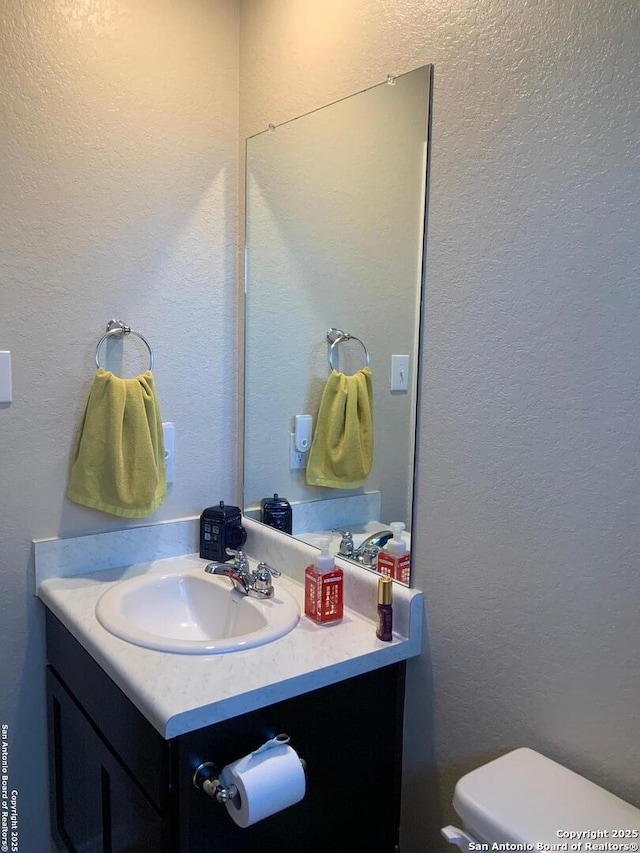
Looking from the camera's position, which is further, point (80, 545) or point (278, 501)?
point (278, 501)

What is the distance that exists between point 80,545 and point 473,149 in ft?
4.09

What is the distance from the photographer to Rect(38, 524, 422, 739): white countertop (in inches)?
41.7

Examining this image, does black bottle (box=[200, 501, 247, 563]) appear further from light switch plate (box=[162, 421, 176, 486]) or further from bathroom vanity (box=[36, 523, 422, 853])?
bathroom vanity (box=[36, 523, 422, 853])

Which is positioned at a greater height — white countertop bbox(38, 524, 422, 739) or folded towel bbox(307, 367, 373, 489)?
folded towel bbox(307, 367, 373, 489)

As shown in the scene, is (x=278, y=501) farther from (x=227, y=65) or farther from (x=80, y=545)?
(x=227, y=65)

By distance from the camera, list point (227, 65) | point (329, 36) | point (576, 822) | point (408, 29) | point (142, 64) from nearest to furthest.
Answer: point (576, 822)
point (408, 29)
point (329, 36)
point (142, 64)
point (227, 65)

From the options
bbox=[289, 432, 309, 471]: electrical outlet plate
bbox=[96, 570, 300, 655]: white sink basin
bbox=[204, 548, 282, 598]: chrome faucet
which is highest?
bbox=[289, 432, 309, 471]: electrical outlet plate

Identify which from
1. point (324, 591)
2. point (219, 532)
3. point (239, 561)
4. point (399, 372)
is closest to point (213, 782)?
point (324, 591)

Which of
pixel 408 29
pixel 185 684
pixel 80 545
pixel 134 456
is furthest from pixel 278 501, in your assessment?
pixel 408 29

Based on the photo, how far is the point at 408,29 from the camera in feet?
4.14

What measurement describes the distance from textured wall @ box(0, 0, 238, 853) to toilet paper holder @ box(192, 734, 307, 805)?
0.69m

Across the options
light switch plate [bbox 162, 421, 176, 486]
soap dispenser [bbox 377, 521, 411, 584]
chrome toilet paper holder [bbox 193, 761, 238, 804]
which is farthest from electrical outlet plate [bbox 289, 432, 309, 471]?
chrome toilet paper holder [bbox 193, 761, 238, 804]

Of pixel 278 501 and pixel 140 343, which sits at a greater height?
pixel 140 343

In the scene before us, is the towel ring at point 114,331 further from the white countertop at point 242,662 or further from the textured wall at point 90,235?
the white countertop at point 242,662
